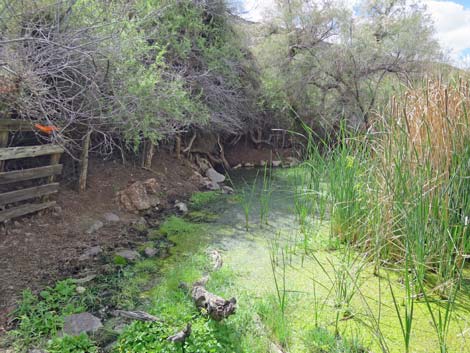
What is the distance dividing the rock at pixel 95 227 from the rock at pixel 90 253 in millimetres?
360

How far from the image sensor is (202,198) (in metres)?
5.30

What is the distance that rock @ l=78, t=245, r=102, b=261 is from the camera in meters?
3.04

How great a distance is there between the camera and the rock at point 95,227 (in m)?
3.59

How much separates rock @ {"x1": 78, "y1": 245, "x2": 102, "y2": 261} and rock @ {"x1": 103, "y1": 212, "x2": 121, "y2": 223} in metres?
0.66

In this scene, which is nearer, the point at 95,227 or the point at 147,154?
the point at 95,227

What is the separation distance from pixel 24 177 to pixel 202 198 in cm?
253

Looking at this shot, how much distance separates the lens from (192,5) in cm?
584

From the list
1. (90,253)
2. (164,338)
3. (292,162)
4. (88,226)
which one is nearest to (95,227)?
(88,226)

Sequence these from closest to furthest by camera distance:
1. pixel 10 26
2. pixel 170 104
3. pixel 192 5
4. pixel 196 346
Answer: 1. pixel 196 346
2. pixel 10 26
3. pixel 170 104
4. pixel 192 5

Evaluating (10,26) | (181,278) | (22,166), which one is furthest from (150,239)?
(10,26)

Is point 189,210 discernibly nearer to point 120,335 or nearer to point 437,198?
point 120,335

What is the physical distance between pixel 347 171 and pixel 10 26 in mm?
3119

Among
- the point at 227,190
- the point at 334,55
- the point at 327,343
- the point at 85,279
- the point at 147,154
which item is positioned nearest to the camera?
the point at 327,343

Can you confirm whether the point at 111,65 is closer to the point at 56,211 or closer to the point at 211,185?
the point at 56,211
